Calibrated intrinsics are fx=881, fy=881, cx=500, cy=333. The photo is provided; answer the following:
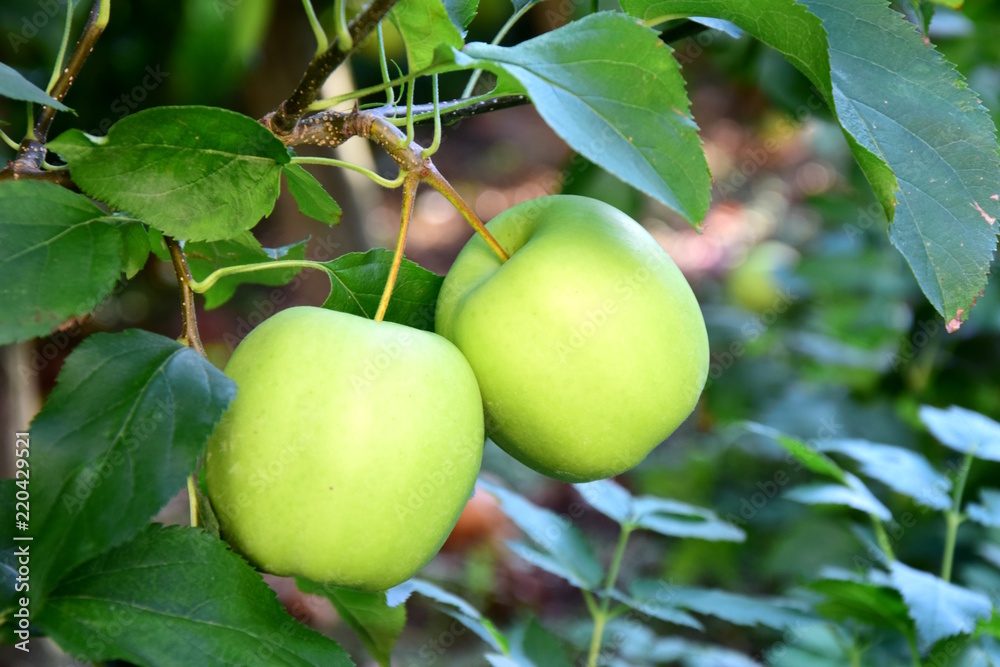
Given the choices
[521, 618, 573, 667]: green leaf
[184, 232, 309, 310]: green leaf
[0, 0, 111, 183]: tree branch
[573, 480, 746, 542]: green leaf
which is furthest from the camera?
[573, 480, 746, 542]: green leaf

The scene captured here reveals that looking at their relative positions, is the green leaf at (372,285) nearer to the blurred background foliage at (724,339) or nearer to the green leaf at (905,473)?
the green leaf at (905,473)

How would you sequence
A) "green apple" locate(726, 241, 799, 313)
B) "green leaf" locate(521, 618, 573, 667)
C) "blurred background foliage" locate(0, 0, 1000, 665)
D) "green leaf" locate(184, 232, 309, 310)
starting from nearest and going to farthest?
"green leaf" locate(184, 232, 309, 310) → "green leaf" locate(521, 618, 573, 667) → "blurred background foliage" locate(0, 0, 1000, 665) → "green apple" locate(726, 241, 799, 313)

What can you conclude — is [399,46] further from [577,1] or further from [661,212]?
[661,212]

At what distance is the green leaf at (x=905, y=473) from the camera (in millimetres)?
806

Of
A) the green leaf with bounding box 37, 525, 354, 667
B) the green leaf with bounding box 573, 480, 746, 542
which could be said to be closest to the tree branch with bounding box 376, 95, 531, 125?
the green leaf with bounding box 37, 525, 354, 667

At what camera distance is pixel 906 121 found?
490mm

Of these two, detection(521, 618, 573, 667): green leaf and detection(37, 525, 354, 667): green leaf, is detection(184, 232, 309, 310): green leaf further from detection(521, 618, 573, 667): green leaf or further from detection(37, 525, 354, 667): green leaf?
detection(521, 618, 573, 667): green leaf

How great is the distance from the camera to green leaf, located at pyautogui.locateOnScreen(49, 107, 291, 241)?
0.44 metres

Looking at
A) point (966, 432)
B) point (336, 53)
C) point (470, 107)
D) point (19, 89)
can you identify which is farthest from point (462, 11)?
point (966, 432)

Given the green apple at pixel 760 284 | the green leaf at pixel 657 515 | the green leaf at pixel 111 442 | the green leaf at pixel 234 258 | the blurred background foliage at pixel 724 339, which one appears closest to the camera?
the green leaf at pixel 111 442

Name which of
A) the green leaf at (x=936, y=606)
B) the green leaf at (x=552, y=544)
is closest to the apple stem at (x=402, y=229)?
the green leaf at (x=552, y=544)

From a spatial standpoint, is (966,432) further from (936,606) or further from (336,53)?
(336,53)

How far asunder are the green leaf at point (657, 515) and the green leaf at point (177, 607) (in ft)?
1.39

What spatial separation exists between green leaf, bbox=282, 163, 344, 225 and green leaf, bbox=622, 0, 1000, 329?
0.73 ft
